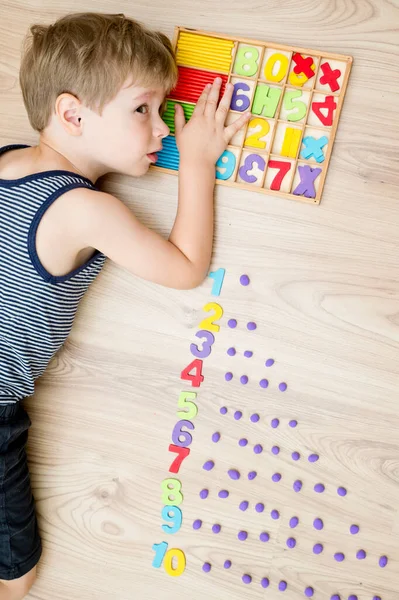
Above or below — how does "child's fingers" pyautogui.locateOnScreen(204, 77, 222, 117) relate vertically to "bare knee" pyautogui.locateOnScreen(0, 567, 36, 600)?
above

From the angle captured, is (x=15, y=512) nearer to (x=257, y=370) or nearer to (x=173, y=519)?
(x=173, y=519)

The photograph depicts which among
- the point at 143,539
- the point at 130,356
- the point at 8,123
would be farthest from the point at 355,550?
the point at 8,123

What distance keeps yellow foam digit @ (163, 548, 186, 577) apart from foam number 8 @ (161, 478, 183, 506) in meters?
0.08

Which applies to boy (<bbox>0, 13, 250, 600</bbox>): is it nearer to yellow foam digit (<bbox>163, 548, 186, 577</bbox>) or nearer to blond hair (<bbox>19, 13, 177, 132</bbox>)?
blond hair (<bbox>19, 13, 177, 132</bbox>)

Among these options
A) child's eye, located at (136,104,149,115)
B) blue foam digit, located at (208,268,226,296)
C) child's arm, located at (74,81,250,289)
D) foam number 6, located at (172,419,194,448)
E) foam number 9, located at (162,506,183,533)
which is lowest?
foam number 9, located at (162,506,183,533)

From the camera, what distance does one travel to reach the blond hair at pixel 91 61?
2.85 ft

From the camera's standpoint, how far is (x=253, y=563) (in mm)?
1007

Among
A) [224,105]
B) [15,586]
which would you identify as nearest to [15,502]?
[15,586]

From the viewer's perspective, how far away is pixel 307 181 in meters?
0.97

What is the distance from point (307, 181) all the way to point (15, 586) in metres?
0.85

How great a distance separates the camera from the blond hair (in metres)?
0.87

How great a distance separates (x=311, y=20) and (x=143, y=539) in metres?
0.92

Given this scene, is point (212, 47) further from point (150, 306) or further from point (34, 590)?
point (34, 590)

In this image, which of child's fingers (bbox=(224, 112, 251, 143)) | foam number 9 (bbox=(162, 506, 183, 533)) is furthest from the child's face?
foam number 9 (bbox=(162, 506, 183, 533))
